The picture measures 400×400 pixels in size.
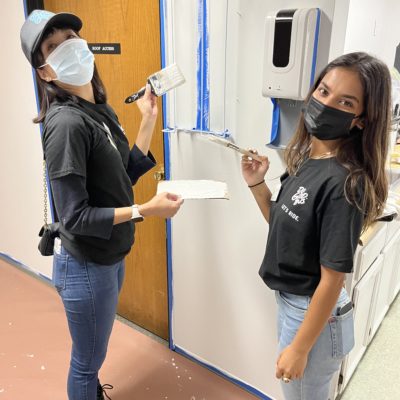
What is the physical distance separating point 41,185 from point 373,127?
2.06 m

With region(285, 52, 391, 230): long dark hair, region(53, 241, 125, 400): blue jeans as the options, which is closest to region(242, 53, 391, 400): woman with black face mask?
Result: region(285, 52, 391, 230): long dark hair

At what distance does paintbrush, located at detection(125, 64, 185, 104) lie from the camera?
4.83 feet

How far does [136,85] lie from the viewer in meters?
1.84

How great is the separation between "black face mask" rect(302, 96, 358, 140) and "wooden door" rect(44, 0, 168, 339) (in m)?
0.88

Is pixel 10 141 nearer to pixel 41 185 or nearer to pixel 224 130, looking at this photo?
pixel 41 185

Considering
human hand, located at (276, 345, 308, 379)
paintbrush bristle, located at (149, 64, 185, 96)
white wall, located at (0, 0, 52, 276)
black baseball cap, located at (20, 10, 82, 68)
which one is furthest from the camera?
white wall, located at (0, 0, 52, 276)

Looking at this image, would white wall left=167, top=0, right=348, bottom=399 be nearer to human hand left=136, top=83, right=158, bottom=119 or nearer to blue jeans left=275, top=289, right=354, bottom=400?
human hand left=136, top=83, right=158, bottom=119

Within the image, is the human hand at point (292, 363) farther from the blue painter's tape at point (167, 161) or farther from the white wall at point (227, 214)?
the blue painter's tape at point (167, 161)

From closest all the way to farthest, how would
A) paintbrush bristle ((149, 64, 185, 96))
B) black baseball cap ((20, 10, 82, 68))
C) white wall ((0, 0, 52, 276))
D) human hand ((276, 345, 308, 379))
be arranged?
human hand ((276, 345, 308, 379)) → black baseball cap ((20, 10, 82, 68)) → paintbrush bristle ((149, 64, 185, 96)) → white wall ((0, 0, 52, 276))

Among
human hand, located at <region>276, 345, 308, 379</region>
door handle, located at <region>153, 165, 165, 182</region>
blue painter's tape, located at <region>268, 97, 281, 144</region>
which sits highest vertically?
blue painter's tape, located at <region>268, 97, 281, 144</region>

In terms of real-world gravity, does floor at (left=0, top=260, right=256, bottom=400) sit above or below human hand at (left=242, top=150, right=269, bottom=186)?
below

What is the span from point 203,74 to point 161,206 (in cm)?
61

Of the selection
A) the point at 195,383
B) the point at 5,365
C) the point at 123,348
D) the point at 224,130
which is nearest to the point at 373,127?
the point at 224,130

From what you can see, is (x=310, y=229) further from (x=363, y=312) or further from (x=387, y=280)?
(x=387, y=280)
